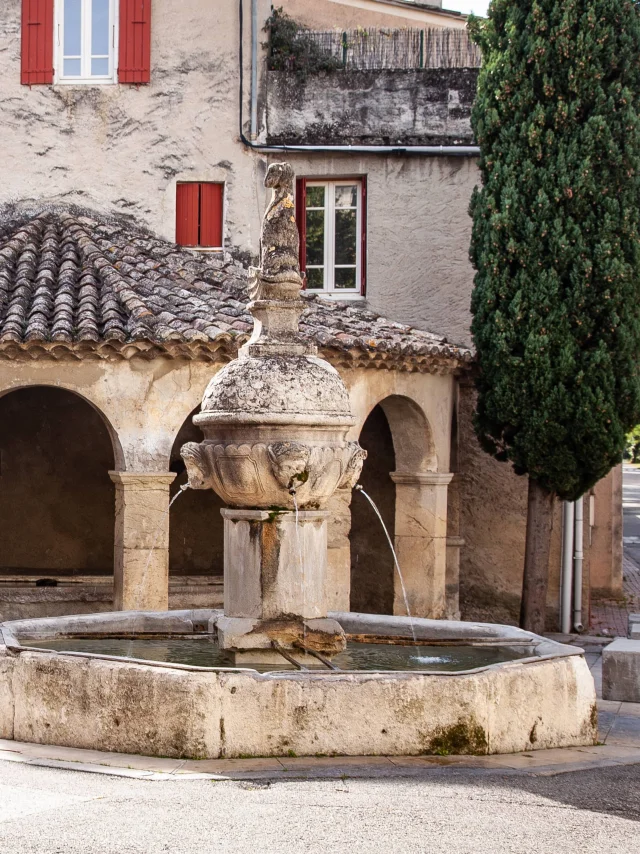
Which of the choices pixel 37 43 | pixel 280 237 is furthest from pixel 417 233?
pixel 280 237

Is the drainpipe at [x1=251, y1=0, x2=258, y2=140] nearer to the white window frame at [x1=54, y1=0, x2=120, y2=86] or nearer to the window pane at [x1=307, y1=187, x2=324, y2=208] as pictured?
the window pane at [x1=307, y1=187, x2=324, y2=208]

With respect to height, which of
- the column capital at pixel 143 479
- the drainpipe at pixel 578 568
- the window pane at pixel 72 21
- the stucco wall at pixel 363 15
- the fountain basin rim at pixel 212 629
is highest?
the stucco wall at pixel 363 15

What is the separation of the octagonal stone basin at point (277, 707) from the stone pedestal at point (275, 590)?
81 centimetres

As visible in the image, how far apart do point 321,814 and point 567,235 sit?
9.54 meters

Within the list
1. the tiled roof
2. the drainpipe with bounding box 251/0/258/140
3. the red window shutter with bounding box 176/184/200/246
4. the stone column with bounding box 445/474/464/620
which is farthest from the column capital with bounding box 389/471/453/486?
the drainpipe with bounding box 251/0/258/140

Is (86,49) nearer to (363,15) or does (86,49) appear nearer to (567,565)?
(363,15)

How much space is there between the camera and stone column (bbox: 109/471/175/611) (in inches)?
507

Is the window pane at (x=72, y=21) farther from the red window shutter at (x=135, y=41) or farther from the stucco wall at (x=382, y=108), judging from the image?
the stucco wall at (x=382, y=108)

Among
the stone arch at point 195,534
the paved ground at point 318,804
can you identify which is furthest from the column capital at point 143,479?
the paved ground at point 318,804

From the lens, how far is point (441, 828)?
5.92m

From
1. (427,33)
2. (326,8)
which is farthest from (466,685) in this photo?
(326,8)

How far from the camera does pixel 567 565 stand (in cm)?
1627

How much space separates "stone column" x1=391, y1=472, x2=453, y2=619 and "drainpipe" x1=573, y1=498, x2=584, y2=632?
6.28ft

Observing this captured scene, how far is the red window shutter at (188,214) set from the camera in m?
16.6
